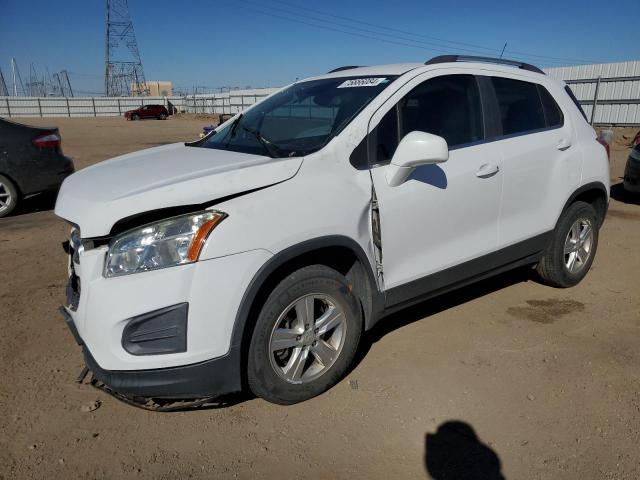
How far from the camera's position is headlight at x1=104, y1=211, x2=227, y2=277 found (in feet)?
7.66

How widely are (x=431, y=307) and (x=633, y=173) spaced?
18.7 feet

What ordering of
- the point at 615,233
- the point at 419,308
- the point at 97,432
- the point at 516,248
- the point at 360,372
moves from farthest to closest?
the point at 615,233
the point at 419,308
the point at 516,248
the point at 360,372
the point at 97,432

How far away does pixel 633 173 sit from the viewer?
7.98 meters

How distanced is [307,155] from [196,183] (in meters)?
0.65

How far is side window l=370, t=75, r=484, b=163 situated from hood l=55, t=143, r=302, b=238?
66 centimetres

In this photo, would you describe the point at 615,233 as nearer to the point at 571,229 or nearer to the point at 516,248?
the point at 571,229

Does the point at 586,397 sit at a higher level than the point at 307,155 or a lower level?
lower

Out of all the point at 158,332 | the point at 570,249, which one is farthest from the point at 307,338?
the point at 570,249

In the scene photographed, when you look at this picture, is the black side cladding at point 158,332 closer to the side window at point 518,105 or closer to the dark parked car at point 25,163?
the side window at point 518,105

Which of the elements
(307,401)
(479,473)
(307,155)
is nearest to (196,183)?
(307,155)

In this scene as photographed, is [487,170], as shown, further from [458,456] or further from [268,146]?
[458,456]

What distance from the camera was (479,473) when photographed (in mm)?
2383

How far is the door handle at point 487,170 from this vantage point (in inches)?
134

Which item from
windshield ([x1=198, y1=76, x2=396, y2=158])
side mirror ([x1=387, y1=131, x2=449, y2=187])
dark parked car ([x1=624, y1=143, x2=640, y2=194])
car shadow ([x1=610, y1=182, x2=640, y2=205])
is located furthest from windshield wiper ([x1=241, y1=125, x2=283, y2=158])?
car shadow ([x1=610, y1=182, x2=640, y2=205])
